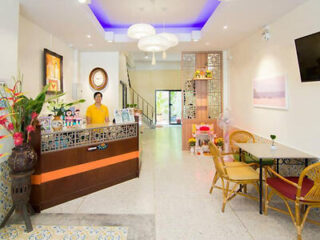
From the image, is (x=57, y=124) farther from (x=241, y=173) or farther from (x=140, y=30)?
(x=241, y=173)

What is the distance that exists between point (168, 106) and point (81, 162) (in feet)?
33.7

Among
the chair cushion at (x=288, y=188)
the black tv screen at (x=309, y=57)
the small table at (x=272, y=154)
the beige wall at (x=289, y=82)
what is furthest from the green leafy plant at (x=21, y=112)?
the beige wall at (x=289, y=82)

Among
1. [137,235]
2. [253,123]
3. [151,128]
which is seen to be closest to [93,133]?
[137,235]

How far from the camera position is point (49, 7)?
3236 mm

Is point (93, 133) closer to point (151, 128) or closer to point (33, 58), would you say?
point (33, 58)

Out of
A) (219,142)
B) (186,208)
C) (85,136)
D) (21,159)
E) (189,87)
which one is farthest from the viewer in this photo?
(189,87)

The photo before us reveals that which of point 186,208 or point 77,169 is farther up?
point 77,169

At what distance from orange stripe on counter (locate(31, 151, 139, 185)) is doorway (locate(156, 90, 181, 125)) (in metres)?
9.38

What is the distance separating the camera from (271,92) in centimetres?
386

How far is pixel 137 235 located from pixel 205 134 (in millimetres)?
3990

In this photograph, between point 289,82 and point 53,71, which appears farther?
point 53,71

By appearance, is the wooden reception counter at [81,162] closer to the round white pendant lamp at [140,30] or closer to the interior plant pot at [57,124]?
the interior plant pot at [57,124]

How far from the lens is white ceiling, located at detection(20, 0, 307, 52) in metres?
3.17

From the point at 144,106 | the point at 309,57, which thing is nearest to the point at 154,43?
the point at 309,57
